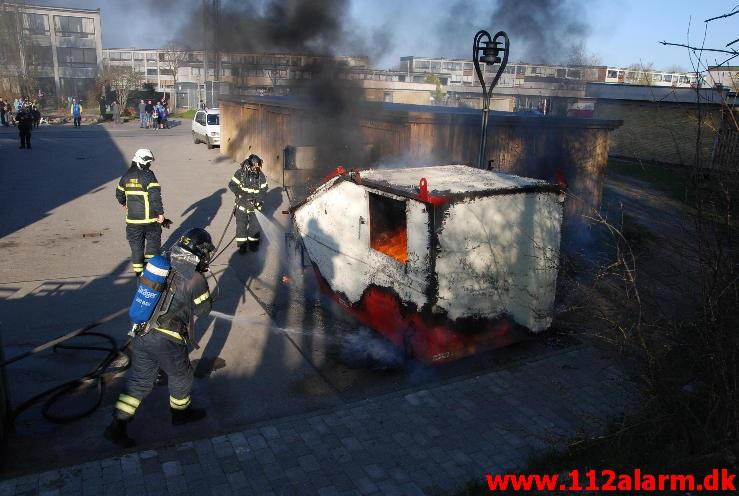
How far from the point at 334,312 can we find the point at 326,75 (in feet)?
21.7

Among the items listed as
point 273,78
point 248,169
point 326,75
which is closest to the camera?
point 248,169

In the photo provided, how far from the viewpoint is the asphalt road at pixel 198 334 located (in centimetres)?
430

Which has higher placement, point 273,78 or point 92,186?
point 273,78

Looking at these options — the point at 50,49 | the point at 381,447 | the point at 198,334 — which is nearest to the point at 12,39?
the point at 50,49

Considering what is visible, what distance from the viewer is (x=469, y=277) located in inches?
197

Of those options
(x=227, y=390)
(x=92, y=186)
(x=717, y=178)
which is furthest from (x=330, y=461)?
(x=92, y=186)

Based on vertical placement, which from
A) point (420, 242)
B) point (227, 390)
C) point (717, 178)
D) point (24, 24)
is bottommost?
point (227, 390)

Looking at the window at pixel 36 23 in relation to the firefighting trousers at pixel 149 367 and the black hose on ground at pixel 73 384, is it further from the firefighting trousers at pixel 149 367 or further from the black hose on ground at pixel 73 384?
the firefighting trousers at pixel 149 367

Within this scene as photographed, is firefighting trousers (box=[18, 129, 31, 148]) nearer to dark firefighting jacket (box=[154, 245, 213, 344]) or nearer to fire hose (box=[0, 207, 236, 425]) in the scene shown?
fire hose (box=[0, 207, 236, 425])

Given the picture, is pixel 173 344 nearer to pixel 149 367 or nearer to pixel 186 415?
pixel 149 367

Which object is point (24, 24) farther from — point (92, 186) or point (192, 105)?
point (92, 186)

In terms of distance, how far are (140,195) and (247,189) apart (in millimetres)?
1804

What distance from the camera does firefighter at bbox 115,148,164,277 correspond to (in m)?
6.93

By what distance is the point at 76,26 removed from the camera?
164 ft
